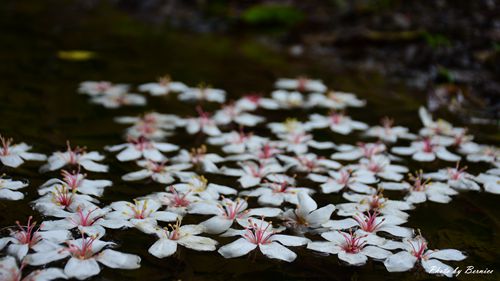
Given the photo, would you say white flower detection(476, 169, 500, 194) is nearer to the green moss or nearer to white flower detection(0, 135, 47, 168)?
white flower detection(0, 135, 47, 168)

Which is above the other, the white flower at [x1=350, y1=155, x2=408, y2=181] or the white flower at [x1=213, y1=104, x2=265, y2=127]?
the white flower at [x1=213, y1=104, x2=265, y2=127]

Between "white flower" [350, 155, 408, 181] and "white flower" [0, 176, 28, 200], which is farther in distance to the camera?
"white flower" [350, 155, 408, 181]

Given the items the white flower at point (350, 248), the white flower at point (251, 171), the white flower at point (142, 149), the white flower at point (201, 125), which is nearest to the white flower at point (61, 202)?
the white flower at point (142, 149)

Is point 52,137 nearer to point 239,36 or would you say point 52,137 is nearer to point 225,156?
point 225,156

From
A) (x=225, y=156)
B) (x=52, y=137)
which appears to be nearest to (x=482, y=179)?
(x=225, y=156)

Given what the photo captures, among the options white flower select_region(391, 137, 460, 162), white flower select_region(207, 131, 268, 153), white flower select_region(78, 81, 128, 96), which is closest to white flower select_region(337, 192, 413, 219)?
white flower select_region(391, 137, 460, 162)

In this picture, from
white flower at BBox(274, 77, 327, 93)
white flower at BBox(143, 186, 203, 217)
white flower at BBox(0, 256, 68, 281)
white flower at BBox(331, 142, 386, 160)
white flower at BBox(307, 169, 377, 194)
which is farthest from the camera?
white flower at BBox(274, 77, 327, 93)

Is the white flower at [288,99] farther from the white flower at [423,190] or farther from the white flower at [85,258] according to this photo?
the white flower at [85,258]
